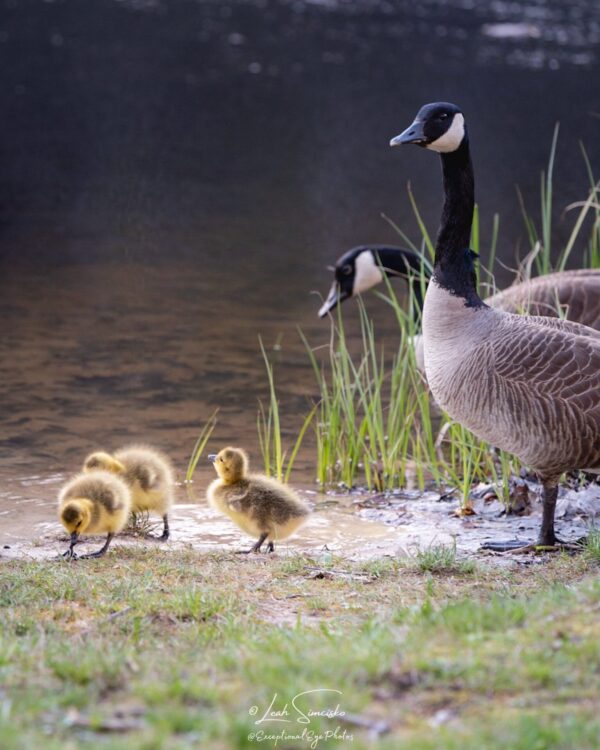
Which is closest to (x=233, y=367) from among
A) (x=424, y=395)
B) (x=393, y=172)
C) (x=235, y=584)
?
(x=424, y=395)

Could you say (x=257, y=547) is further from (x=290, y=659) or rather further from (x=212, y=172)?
(x=212, y=172)

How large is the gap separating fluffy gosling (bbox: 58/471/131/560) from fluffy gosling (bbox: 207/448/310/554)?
55cm

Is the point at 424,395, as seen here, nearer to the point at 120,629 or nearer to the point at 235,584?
the point at 235,584

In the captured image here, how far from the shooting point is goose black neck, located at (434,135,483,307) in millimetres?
6691

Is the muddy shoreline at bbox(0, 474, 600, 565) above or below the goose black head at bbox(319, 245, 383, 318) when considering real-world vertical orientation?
below

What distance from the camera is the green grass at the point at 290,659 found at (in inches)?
127

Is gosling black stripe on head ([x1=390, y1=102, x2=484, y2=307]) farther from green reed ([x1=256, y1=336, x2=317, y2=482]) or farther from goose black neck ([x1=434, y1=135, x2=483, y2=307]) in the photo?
green reed ([x1=256, y1=336, x2=317, y2=482])

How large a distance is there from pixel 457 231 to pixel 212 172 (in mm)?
18603

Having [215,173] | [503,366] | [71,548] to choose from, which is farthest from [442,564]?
[215,173]

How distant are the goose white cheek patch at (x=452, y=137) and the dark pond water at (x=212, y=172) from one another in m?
2.88

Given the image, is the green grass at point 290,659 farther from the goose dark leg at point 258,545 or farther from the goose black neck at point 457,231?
the goose black neck at point 457,231

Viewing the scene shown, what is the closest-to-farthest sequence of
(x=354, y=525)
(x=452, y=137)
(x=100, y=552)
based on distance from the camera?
(x=100, y=552), (x=452, y=137), (x=354, y=525)

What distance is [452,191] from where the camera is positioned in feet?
22.6

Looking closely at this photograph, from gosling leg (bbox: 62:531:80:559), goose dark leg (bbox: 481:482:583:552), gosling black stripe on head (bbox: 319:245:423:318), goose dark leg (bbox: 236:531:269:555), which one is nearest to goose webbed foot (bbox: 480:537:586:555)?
goose dark leg (bbox: 481:482:583:552)
